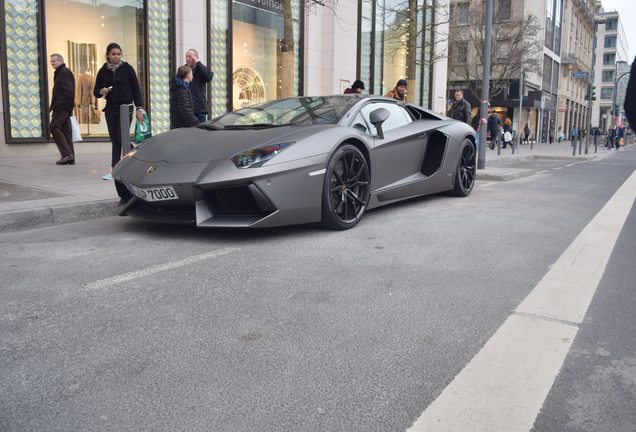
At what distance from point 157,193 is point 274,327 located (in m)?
2.27

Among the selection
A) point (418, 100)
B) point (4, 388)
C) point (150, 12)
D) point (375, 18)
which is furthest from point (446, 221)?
point (418, 100)

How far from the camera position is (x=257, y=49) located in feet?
55.8

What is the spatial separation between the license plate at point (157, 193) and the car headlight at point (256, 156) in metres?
0.54

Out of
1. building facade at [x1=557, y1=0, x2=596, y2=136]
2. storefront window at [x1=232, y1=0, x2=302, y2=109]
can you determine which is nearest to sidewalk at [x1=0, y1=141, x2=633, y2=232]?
storefront window at [x1=232, y1=0, x2=302, y2=109]

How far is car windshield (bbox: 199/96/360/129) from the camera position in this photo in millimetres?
5578

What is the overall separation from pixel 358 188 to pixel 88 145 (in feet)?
30.5

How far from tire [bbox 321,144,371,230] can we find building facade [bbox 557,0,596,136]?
50320mm

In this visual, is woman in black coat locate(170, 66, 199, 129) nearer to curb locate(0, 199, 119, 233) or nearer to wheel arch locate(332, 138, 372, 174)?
curb locate(0, 199, 119, 233)

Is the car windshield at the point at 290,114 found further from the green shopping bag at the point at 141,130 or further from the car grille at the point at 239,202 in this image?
the green shopping bag at the point at 141,130

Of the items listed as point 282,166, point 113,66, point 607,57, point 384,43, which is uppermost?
point 607,57

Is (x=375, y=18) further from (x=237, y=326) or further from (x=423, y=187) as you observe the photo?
(x=237, y=326)

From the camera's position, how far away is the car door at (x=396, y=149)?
5.83 meters

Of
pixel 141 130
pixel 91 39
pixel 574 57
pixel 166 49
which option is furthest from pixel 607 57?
pixel 141 130

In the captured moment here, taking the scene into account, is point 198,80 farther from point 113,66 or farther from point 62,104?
point 62,104
